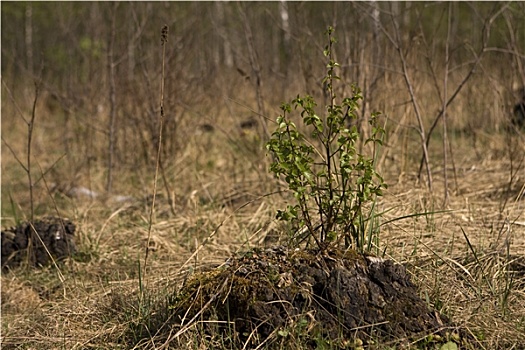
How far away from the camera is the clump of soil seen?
2369mm

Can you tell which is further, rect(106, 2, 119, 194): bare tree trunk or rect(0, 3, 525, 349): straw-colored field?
rect(106, 2, 119, 194): bare tree trunk

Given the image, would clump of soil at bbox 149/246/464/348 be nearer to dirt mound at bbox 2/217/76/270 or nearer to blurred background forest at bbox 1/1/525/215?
dirt mound at bbox 2/217/76/270

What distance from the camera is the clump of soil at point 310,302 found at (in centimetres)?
237

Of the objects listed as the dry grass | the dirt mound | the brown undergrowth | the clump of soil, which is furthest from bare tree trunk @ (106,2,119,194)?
the clump of soil

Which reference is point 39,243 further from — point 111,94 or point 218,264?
point 111,94

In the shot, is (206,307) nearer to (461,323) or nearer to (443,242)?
(461,323)

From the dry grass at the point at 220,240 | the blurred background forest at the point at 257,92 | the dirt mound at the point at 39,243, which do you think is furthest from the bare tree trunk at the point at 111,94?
the dirt mound at the point at 39,243

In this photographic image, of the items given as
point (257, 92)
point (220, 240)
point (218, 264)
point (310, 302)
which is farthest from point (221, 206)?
point (310, 302)

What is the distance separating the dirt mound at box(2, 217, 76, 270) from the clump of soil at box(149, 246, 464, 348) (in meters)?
1.56

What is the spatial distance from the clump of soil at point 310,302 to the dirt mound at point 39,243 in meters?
1.56

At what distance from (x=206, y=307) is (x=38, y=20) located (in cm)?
1796

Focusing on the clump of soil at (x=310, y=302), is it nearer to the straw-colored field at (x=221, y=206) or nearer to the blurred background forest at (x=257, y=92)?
the straw-colored field at (x=221, y=206)

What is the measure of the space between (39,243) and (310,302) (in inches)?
83.2

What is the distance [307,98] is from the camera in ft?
8.36
